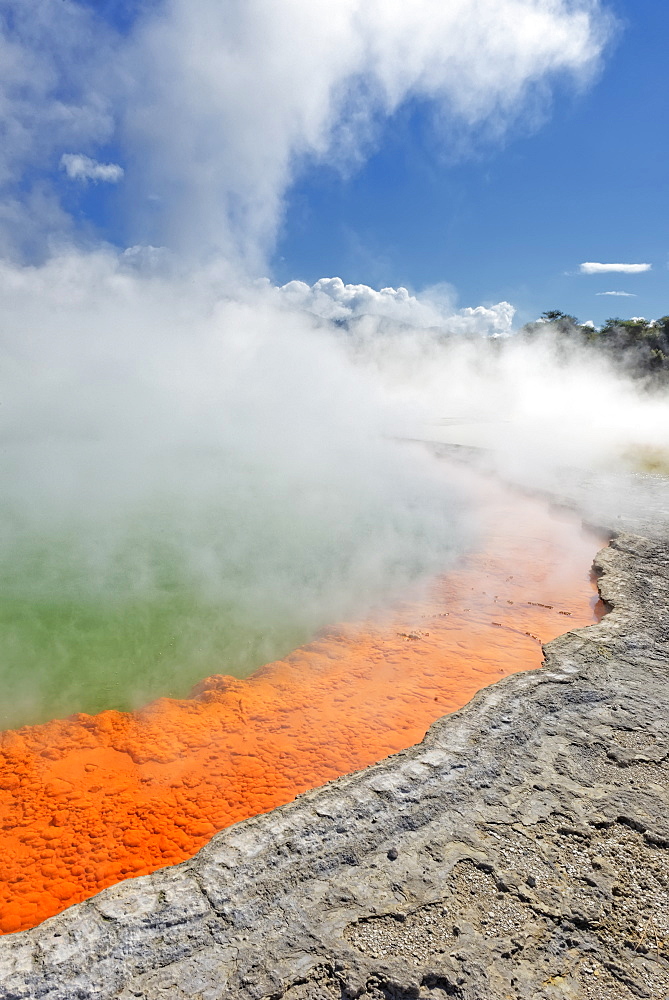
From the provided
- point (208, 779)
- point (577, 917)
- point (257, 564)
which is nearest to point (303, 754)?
point (208, 779)

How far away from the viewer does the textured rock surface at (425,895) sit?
65.7 inches

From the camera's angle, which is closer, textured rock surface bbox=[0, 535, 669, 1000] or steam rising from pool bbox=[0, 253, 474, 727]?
textured rock surface bbox=[0, 535, 669, 1000]

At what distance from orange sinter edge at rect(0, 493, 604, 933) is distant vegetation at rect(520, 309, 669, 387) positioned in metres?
23.4

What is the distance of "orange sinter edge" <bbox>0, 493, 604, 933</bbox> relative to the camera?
9.05 ft

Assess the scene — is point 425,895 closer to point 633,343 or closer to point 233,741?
point 233,741

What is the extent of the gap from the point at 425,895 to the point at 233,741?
192 cm

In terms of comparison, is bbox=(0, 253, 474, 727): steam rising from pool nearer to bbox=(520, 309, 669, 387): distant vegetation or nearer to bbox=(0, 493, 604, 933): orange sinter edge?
bbox=(0, 493, 604, 933): orange sinter edge

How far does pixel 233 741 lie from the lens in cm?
353

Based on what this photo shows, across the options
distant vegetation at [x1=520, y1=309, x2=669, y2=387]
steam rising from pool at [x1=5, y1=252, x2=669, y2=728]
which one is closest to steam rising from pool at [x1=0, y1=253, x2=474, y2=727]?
steam rising from pool at [x1=5, y1=252, x2=669, y2=728]

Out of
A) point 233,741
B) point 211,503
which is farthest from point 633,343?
point 233,741

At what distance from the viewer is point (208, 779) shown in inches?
127

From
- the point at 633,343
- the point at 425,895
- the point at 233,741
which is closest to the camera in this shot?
the point at 425,895

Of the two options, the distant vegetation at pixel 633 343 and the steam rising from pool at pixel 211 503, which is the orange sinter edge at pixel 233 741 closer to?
the steam rising from pool at pixel 211 503

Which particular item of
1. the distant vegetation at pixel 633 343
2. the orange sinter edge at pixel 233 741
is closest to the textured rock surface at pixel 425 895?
the orange sinter edge at pixel 233 741
